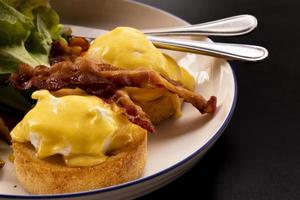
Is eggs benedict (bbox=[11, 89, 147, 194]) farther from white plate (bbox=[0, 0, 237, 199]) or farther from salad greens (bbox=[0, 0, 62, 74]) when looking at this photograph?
salad greens (bbox=[0, 0, 62, 74])

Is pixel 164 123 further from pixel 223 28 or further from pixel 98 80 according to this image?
pixel 223 28

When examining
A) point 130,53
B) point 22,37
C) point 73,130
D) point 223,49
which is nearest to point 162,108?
point 130,53

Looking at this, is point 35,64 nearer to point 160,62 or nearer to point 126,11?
point 160,62

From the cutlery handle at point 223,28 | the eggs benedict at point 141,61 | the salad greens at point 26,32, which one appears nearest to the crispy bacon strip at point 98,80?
the eggs benedict at point 141,61

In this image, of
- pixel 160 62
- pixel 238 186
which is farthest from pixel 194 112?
pixel 238 186

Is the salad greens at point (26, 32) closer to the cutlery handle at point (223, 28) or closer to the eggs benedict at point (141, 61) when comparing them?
the eggs benedict at point (141, 61)

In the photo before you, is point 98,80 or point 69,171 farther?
point 98,80

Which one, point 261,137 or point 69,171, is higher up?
point 69,171
